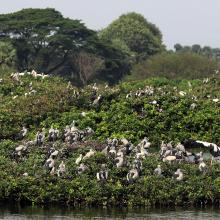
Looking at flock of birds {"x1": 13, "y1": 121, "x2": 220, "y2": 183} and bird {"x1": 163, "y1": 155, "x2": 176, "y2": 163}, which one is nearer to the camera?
flock of birds {"x1": 13, "y1": 121, "x2": 220, "y2": 183}

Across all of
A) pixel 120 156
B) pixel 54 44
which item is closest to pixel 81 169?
pixel 120 156

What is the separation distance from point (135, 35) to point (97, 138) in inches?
2371

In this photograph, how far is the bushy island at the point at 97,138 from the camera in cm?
2056

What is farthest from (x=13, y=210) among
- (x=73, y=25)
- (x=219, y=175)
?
(x=73, y=25)

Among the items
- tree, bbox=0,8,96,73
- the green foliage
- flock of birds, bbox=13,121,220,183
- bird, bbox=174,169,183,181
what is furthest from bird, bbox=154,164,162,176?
tree, bbox=0,8,96,73

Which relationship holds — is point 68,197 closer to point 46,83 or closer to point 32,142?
point 32,142

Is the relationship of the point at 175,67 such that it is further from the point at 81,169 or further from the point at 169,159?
the point at 81,169

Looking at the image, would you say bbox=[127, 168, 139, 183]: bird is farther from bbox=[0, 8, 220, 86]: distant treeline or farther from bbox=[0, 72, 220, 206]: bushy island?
bbox=[0, 8, 220, 86]: distant treeline

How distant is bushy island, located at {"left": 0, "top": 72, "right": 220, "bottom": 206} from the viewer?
67.5ft

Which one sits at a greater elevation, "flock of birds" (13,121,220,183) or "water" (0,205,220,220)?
"flock of birds" (13,121,220,183)

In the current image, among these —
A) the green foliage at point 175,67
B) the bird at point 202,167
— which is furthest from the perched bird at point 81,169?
the green foliage at point 175,67

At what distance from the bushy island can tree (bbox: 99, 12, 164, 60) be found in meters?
45.2

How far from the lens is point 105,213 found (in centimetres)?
1992

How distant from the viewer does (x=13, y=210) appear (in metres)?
20.5
